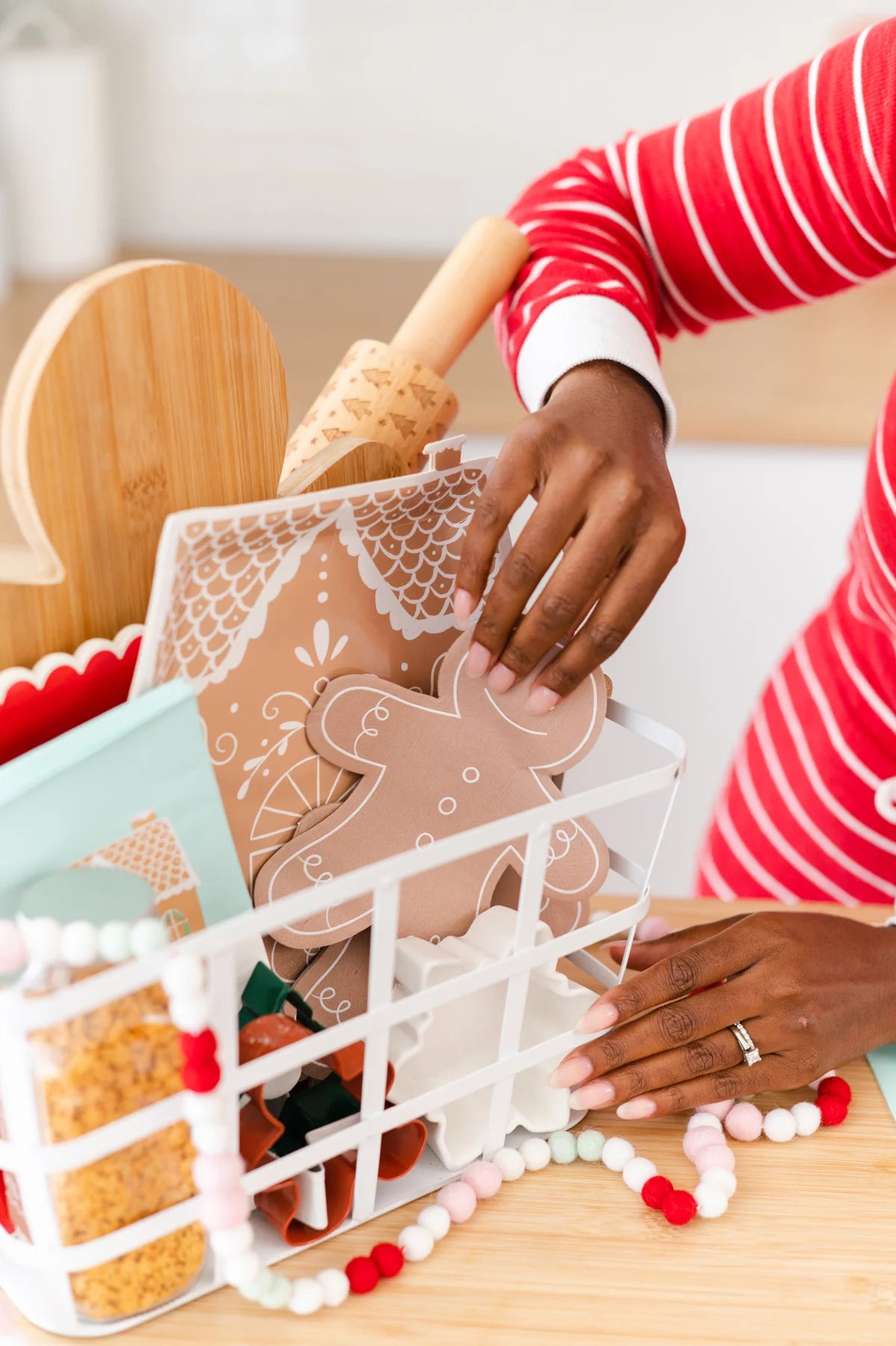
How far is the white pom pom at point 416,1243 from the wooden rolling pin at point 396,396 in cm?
27

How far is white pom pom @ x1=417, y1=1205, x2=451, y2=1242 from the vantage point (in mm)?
438

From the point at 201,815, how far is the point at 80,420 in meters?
0.13

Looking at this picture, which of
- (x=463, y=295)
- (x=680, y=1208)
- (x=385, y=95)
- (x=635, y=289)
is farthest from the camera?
(x=385, y=95)

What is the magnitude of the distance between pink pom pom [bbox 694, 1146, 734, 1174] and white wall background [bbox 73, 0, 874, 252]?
1486 millimetres

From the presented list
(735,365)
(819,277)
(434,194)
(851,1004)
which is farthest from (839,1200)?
(434,194)

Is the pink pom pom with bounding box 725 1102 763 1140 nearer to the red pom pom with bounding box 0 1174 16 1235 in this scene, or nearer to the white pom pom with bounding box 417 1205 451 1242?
the white pom pom with bounding box 417 1205 451 1242

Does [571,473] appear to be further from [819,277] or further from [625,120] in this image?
[625,120]

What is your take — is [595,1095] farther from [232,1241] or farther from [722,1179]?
[232,1241]

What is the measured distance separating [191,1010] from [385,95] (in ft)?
5.18

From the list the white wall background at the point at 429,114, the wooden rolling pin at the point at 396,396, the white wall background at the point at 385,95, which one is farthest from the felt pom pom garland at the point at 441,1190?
the white wall background at the point at 385,95

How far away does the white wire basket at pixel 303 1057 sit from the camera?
35 centimetres

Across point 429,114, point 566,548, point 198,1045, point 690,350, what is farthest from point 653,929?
point 429,114

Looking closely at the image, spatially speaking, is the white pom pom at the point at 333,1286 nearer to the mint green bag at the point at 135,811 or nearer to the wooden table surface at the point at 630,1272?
the wooden table surface at the point at 630,1272

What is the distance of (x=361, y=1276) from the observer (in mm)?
417
